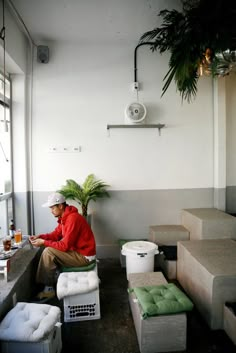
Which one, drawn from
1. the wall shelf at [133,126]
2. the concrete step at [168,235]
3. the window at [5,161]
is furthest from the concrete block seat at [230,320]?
the window at [5,161]

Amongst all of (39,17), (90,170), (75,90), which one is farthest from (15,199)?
(39,17)

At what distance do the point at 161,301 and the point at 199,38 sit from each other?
252 cm

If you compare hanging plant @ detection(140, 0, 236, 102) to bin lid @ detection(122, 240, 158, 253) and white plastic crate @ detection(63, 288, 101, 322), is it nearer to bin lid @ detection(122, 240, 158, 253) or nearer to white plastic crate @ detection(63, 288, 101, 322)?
bin lid @ detection(122, 240, 158, 253)

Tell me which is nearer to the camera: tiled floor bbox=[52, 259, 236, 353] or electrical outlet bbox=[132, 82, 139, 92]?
tiled floor bbox=[52, 259, 236, 353]

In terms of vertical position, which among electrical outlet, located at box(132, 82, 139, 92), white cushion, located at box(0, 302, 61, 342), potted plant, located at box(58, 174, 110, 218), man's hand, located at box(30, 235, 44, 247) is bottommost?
white cushion, located at box(0, 302, 61, 342)

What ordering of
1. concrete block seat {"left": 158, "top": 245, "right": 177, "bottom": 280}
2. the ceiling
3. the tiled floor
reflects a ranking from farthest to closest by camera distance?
concrete block seat {"left": 158, "top": 245, "right": 177, "bottom": 280} < the ceiling < the tiled floor

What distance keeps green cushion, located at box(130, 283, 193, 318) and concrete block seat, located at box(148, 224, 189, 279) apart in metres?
1.05

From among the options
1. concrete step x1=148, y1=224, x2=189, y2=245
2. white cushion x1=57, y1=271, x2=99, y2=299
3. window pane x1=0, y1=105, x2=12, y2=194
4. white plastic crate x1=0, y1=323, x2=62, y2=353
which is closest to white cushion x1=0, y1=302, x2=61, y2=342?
white plastic crate x1=0, y1=323, x2=62, y2=353

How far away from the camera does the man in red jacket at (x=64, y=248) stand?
267cm

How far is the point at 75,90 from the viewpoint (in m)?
3.79

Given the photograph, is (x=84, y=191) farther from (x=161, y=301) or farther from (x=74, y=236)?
(x=161, y=301)

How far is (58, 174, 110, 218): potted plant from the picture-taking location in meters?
3.54

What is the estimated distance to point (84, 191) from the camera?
3.57 metres

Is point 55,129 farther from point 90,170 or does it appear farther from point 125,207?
point 125,207
